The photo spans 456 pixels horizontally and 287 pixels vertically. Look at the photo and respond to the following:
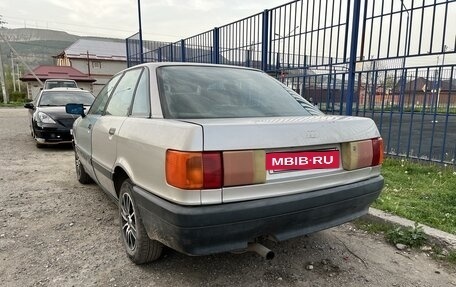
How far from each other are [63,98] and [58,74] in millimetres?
36660

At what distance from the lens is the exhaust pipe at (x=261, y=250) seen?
2.05 m

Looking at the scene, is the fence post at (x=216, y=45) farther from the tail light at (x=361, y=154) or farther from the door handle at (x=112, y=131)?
the tail light at (x=361, y=154)

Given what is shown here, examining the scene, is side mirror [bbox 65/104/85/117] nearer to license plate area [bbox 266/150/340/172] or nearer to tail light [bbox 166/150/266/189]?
tail light [bbox 166/150/266/189]

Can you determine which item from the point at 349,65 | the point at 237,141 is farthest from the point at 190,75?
the point at 349,65

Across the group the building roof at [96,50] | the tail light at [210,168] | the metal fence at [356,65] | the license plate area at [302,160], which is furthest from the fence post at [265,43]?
the building roof at [96,50]

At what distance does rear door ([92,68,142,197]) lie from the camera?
2861 millimetres

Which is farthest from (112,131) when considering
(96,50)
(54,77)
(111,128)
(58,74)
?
(96,50)

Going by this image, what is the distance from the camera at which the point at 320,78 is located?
651cm

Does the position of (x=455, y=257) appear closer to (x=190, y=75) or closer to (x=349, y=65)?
(x=190, y=75)

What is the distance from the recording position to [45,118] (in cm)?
732

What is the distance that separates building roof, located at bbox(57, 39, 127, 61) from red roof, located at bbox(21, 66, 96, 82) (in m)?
3.85

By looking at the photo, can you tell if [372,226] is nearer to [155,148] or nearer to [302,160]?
[302,160]

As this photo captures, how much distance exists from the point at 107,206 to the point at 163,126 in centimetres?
222

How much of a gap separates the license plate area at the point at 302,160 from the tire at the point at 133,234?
40.9 inches
